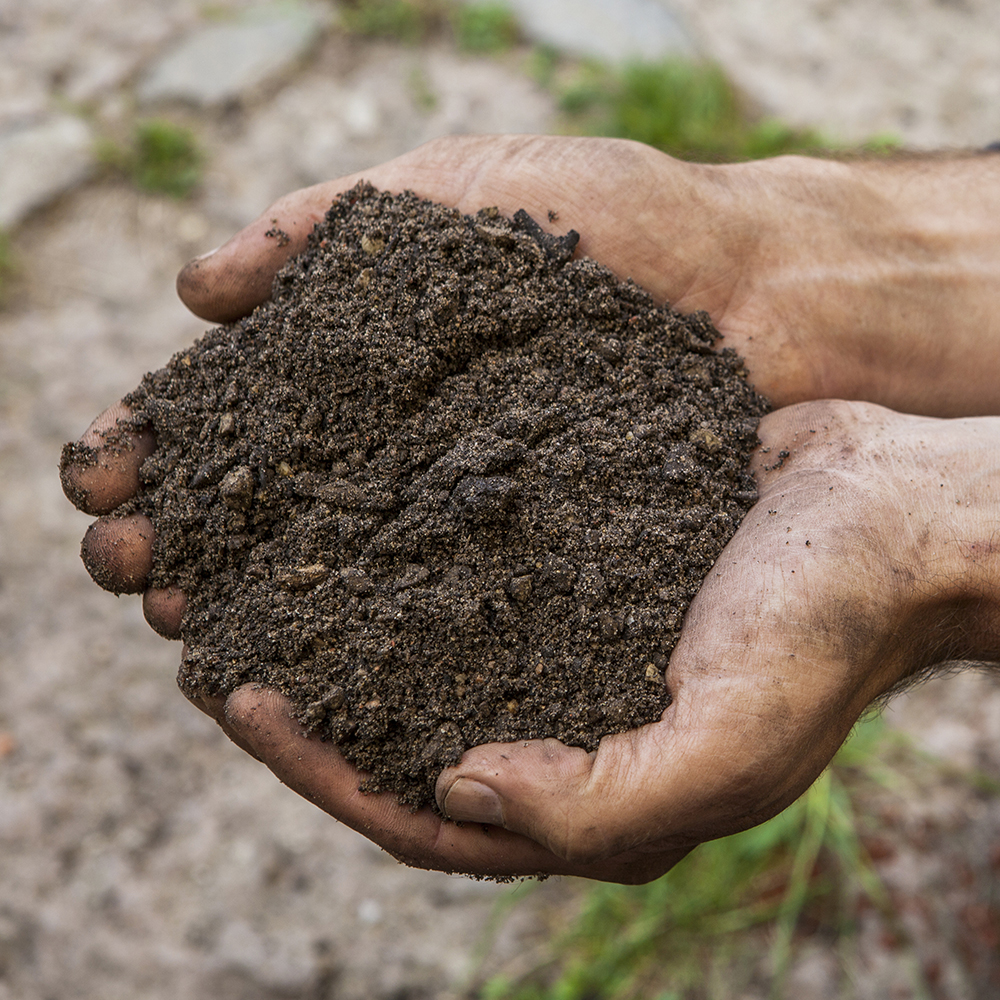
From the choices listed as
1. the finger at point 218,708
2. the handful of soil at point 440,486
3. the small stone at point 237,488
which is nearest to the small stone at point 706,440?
the handful of soil at point 440,486

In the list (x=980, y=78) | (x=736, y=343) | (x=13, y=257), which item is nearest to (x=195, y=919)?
(x=736, y=343)

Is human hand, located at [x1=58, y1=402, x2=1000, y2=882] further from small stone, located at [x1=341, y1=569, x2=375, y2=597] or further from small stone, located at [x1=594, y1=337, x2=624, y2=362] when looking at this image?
small stone, located at [x1=594, y1=337, x2=624, y2=362]

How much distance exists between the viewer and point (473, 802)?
149 centimetres

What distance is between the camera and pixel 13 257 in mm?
3828

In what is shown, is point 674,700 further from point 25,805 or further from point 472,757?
point 25,805

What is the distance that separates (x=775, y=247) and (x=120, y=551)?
5.25ft

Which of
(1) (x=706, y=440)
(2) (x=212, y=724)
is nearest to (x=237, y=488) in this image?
(1) (x=706, y=440)

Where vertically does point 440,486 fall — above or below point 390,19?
below

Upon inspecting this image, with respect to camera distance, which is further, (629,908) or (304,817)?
(304,817)

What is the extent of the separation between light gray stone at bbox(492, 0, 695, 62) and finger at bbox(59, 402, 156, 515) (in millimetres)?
3417

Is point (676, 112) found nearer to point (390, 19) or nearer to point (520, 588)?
point (390, 19)

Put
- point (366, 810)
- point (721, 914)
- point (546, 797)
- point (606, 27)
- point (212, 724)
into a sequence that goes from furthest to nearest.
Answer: point (606, 27)
point (212, 724)
point (721, 914)
point (366, 810)
point (546, 797)

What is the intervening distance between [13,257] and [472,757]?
3405mm

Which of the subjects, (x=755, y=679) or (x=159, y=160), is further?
(x=159, y=160)
